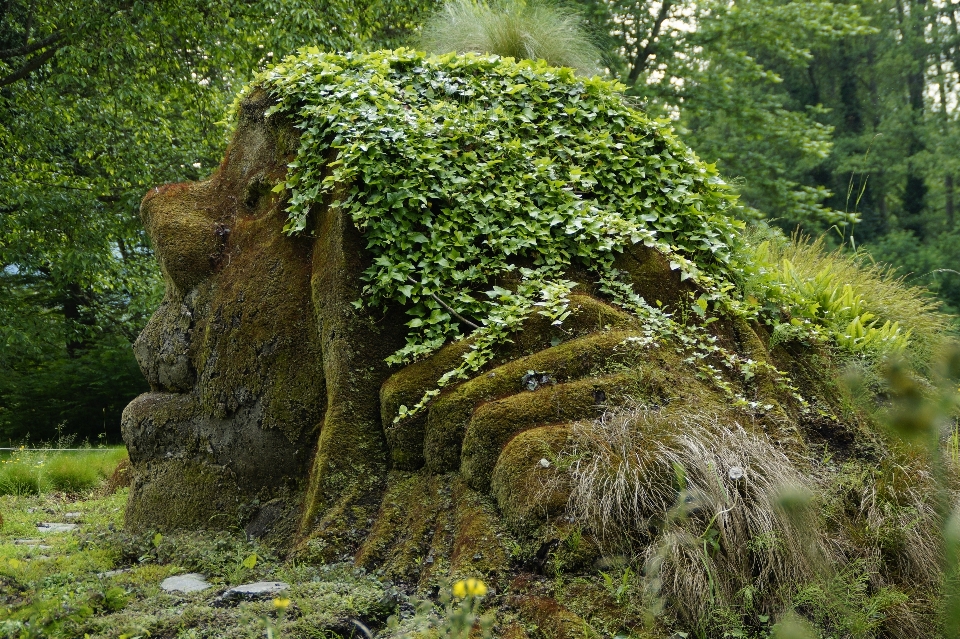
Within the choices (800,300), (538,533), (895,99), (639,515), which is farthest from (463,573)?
(895,99)

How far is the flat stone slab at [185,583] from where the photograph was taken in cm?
375

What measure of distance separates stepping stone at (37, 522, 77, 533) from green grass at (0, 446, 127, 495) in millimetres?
1763

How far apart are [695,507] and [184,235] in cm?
414

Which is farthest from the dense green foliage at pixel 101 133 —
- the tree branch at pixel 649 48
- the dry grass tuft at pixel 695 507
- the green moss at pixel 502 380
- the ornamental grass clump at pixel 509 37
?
the dry grass tuft at pixel 695 507

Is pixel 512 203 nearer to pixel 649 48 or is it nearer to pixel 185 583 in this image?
pixel 185 583

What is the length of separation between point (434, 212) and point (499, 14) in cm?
325

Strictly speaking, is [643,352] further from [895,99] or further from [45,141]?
Result: [895,99]

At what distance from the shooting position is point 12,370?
554 inches

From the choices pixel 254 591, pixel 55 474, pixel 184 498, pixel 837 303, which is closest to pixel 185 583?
pixel 254 591

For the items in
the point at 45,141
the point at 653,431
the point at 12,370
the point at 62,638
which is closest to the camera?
the point at 62,638

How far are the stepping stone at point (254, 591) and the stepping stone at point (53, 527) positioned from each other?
3.04 metres

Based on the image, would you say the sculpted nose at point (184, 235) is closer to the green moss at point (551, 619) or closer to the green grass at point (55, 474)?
the green grass at point (55, 474)

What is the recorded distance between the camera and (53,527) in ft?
20.0

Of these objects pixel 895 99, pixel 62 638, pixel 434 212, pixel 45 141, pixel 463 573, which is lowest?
pixel 463 573
